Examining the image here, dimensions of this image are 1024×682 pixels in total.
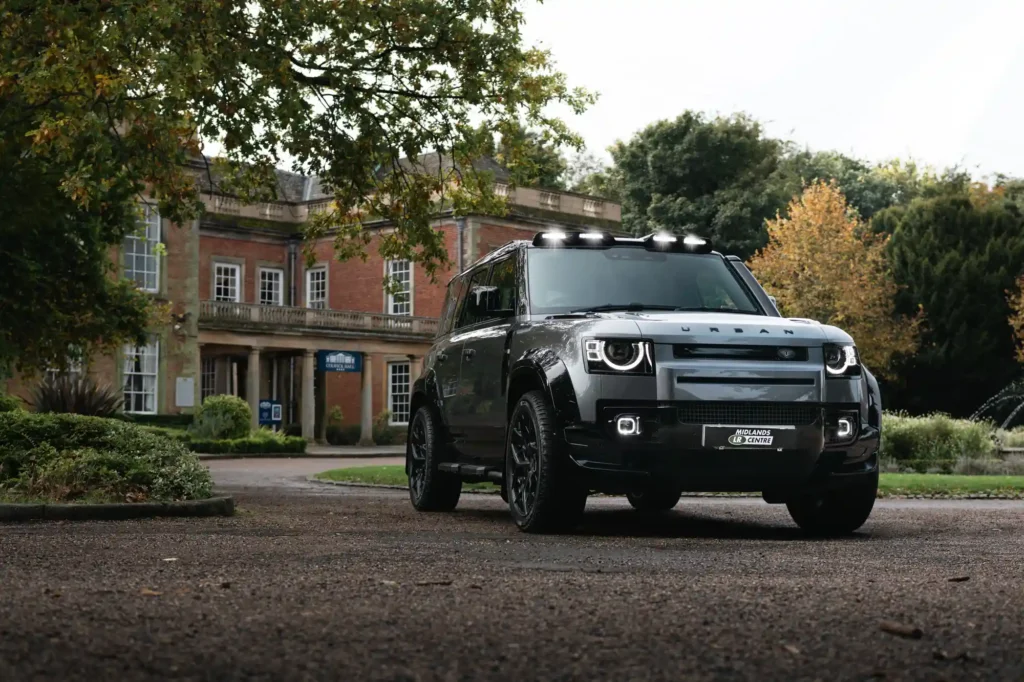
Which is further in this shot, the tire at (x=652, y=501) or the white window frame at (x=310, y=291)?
the white window frame at (x=310, y=291)

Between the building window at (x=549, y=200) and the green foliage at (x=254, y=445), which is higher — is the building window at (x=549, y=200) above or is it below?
above

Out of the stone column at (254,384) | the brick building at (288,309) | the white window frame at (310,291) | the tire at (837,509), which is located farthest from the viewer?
the white window frame at (310,291)

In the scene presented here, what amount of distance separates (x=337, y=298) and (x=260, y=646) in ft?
165

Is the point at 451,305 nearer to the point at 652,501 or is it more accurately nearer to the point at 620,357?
the point at 652,501

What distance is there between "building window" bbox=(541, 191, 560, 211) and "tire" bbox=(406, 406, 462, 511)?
40.6m

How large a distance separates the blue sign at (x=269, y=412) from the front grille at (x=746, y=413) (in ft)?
126

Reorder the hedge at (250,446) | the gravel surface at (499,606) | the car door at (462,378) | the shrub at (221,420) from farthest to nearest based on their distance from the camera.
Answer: the shrub at (221,420), the hedge at (250,446), the car door at (462,378), the gravel surface at (499,606)

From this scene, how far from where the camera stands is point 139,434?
13562 millimetres

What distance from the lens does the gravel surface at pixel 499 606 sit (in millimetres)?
4523

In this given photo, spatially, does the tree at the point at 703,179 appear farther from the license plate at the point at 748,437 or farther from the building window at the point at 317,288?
the license plate at the point at 748,437

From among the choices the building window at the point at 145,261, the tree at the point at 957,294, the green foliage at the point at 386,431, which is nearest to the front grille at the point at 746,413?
the building window at the point at 145,261

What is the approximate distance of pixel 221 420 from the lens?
39094 mm

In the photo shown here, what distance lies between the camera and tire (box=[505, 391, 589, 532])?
966cm

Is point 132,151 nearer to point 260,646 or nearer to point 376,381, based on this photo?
point 260,646
